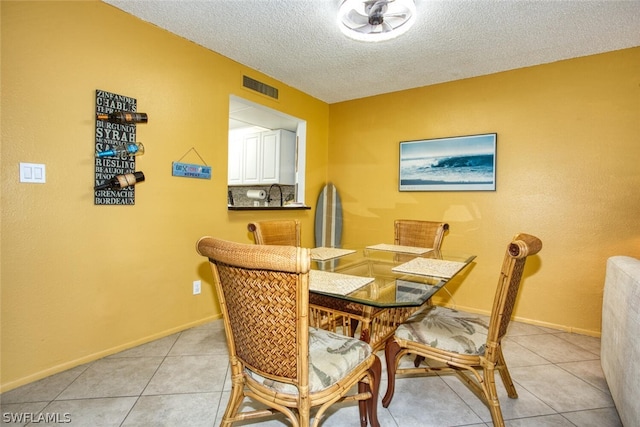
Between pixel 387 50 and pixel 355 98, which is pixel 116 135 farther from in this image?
pixel 355 98

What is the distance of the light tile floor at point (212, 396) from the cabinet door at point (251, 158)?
112 inches

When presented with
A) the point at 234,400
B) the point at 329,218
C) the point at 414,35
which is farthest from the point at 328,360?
the point at 329,218

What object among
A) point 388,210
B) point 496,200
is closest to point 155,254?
point 388,210

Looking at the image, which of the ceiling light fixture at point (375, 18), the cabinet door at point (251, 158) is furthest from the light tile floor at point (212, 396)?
the cabinet door at point (251, 158)

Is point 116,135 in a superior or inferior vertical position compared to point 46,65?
inferior

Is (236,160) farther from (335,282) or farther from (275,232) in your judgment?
(335,282)

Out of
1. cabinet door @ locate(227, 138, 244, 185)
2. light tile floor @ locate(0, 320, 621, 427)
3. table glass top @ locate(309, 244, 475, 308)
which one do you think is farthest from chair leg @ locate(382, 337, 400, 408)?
cabinet door @ locate(227, 138, 244, 185)

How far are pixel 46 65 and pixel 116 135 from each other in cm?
49

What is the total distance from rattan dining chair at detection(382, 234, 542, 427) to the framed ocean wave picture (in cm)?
179

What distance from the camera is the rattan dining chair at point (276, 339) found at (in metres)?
0.91

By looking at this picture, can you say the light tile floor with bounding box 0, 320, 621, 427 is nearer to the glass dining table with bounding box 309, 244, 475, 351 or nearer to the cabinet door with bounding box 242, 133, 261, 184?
the glass dining table with bounding box 309, 244, 475, 351

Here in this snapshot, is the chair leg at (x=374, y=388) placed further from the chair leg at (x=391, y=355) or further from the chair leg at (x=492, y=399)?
the chair leg at (x=492, y=399)

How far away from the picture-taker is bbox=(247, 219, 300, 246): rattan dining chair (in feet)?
6.75

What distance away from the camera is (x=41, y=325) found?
72.4 inches
